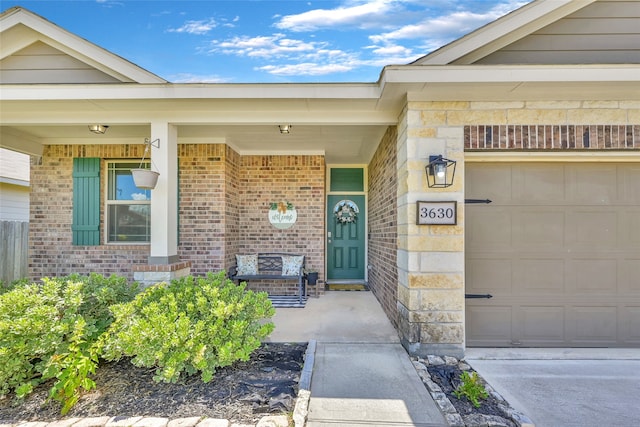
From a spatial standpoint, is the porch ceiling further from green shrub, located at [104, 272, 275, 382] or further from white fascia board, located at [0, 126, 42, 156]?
green shrub, located at [104, 272, 275, 382]

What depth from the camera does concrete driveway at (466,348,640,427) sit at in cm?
225

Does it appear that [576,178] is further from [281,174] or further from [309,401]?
[281,174]

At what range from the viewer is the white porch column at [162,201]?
3.84 meters

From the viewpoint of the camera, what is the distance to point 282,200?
5.81 metres

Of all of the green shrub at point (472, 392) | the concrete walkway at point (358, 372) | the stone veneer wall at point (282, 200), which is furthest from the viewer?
the stone veneer wall at point (282, 200)

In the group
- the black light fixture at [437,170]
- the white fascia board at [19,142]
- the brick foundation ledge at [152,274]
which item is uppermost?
the white fascia board at [19,142]

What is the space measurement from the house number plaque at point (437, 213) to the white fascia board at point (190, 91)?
1264 mm

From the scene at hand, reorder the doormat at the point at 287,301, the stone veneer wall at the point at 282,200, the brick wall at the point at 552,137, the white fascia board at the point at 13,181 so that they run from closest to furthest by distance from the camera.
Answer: the brick wall at the point at 552,137, the doormat at the point at 287,301, the stone veneer wall at the point at 282,200, the white fascia board at the point at 13,181

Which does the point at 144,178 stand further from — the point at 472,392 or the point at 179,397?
the point at 472,392

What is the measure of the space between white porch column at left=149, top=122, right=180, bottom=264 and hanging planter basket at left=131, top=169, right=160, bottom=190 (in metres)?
0.11

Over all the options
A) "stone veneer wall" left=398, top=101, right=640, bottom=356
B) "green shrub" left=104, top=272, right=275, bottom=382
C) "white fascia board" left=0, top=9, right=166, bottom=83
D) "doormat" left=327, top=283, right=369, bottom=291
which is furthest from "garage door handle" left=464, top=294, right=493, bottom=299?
"white fascia board" left=0, top=9, right=166, bottom=83

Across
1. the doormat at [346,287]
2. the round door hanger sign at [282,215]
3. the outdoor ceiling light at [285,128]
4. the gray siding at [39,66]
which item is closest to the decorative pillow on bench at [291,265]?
the round door hanger sign at [282,215]

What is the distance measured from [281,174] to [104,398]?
161 inches

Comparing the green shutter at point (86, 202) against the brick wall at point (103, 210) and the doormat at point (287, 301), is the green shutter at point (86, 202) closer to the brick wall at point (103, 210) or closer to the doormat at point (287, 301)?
the brick wall at point (103, 210)
